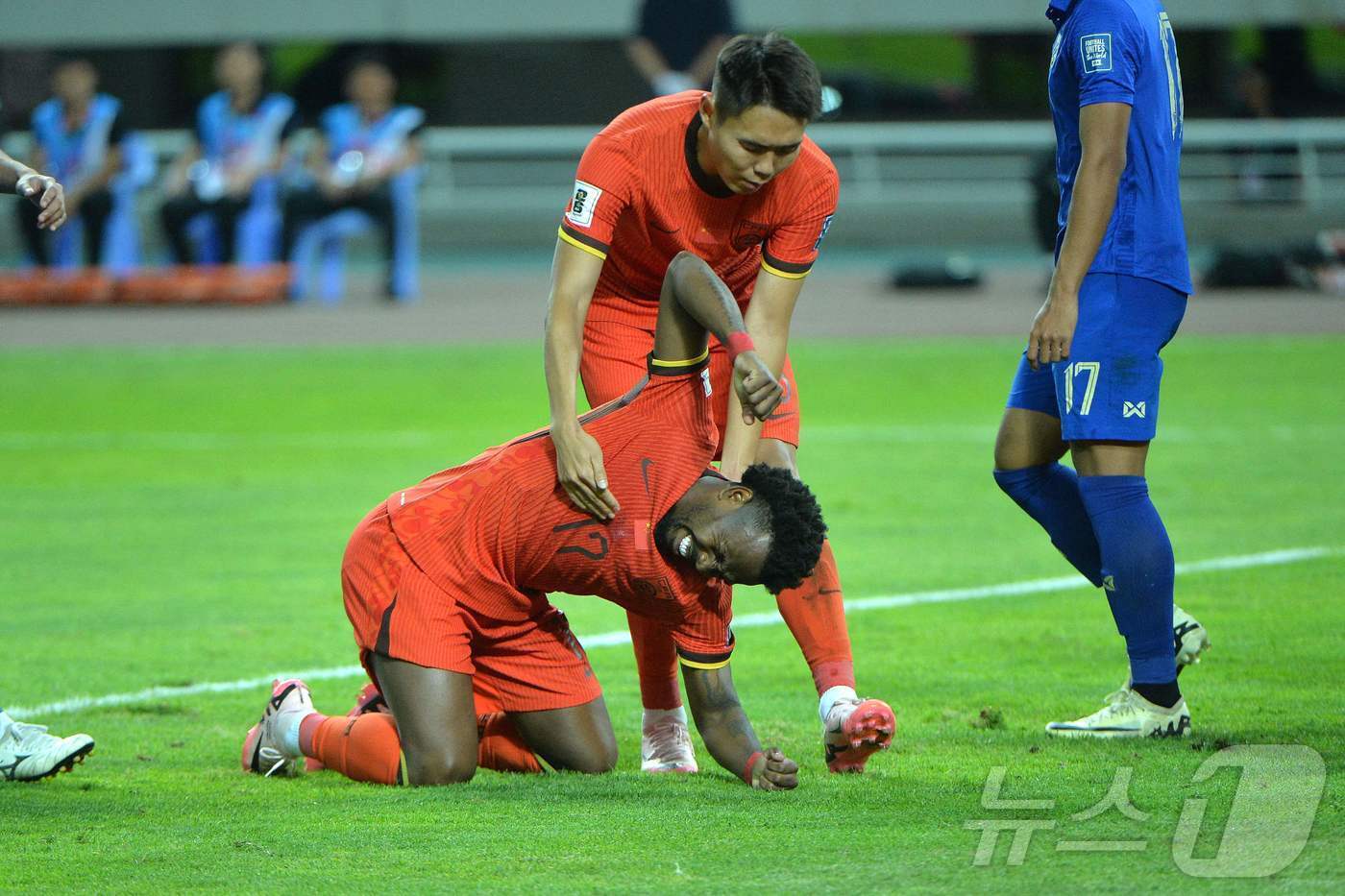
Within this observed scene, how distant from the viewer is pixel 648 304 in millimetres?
5312

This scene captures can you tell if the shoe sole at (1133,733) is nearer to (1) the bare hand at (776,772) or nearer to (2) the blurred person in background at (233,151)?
(1) the bare hand at (776,772)

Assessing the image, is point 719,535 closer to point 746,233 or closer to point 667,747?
point 667,747

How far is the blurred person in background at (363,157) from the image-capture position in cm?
1877

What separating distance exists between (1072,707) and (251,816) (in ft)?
7.64

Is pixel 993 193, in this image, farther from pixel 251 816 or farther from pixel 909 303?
pixel 251 816

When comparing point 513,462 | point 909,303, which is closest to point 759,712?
point 513,462

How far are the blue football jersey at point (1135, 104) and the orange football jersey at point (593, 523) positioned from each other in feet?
3.86

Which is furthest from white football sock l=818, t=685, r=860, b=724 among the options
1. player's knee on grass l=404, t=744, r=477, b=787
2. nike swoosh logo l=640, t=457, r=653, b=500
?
player's knee on grass l=404, t=744, r=477, b=787

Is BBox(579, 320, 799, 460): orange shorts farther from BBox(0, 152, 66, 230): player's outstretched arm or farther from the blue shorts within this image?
BBox(0, 152, 66, 230): player's outstretched arm

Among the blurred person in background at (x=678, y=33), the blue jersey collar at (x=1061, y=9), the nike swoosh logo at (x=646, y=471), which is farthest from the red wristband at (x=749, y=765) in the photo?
the blurred person in background at (x=678, y=33)

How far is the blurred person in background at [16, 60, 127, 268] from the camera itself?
1970 cm

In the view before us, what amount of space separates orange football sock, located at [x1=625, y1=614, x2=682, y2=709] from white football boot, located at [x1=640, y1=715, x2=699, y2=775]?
6cm

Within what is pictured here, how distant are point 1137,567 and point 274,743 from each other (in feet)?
7.52

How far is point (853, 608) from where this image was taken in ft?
22.0
